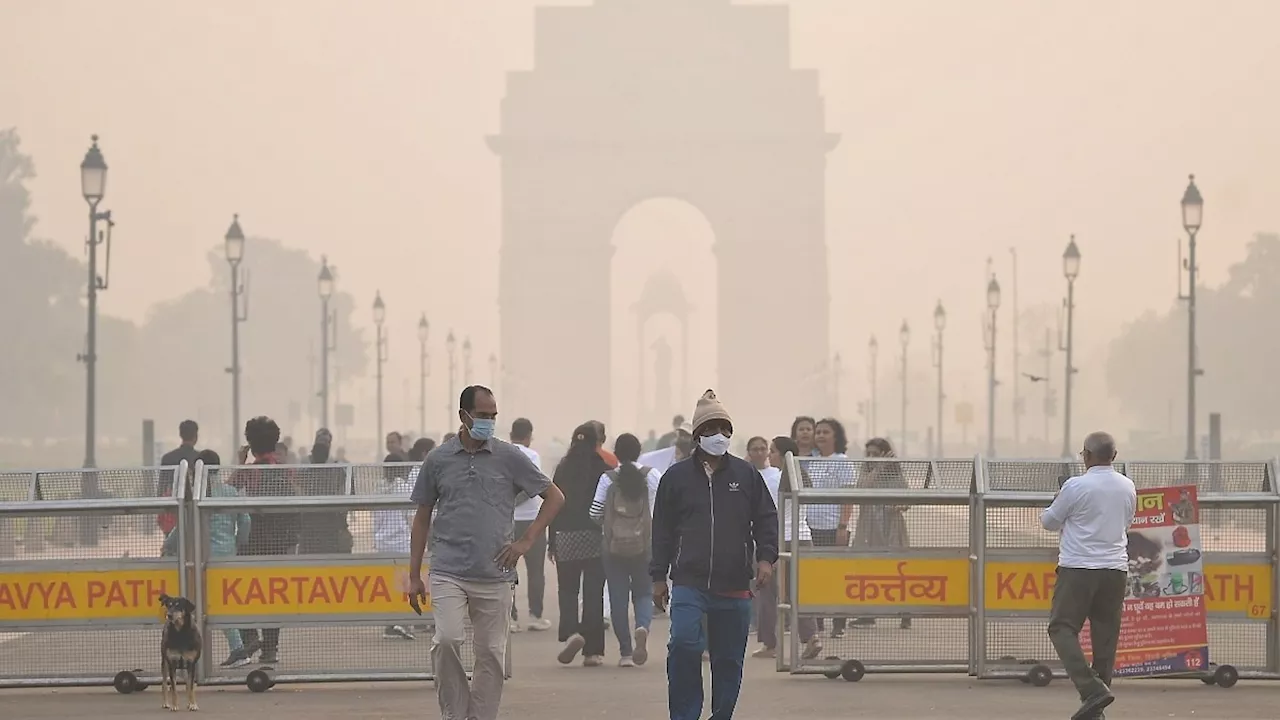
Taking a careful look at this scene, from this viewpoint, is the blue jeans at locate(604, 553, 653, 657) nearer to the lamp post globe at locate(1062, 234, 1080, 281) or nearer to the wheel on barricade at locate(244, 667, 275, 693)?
the wheel on barricade at locate(244, 667, 275, 693)

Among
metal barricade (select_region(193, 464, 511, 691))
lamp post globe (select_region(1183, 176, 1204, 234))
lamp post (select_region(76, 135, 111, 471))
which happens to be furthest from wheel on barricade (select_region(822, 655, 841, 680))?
lamp post globe (select_region(1183, 176, 1204, 234))

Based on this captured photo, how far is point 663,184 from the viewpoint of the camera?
7812 cm

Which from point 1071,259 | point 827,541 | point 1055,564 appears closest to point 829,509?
point 827,541

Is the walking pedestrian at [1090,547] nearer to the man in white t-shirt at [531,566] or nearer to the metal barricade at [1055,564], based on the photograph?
the metal barricade at [1055,564]

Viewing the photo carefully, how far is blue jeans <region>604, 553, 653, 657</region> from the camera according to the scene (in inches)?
515

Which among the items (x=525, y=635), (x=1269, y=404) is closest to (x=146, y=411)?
(x=1269, y=404)

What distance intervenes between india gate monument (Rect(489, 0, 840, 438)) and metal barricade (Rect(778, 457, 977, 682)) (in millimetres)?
62910

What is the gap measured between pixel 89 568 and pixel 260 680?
3.41 feet

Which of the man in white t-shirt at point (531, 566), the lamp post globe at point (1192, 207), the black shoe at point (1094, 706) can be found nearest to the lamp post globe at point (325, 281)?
the lamp post globe at point (1192, 207)

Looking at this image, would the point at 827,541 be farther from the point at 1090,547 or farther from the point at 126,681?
the point at 126,681

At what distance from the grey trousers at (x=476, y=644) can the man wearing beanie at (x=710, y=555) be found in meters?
0.66

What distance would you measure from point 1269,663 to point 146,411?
7102cm

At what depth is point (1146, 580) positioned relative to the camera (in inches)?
442

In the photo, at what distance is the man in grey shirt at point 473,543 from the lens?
8844 millimetres
